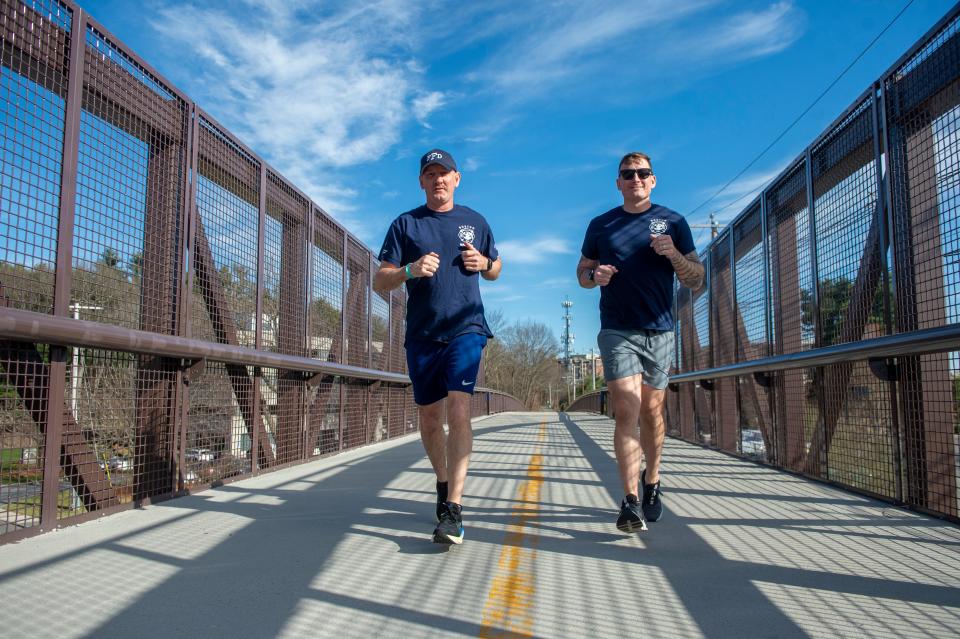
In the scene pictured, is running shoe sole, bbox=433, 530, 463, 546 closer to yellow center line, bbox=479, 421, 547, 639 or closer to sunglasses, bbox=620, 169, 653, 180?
yellow center line, bbox=479, 421, 547, 639

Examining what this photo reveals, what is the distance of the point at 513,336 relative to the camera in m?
75.7

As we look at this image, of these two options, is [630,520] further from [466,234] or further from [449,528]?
[466,234]

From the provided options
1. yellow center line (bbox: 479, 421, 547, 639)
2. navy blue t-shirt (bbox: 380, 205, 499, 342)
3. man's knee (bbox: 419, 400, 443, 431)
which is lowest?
yellow center line (bbox: 479, 421, 547, 639)

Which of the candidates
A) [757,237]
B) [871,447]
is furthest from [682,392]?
[871,447]

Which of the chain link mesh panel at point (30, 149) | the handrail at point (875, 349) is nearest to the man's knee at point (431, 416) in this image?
the chain link mesh panel at point (30, 149)

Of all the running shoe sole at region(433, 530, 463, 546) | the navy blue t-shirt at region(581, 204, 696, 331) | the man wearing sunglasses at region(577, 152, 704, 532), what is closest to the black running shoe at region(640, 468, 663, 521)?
the man wearing sunglasses at region(577, 152, 704, 532)

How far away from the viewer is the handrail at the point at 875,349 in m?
3.35

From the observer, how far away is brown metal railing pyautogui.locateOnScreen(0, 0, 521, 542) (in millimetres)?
3359

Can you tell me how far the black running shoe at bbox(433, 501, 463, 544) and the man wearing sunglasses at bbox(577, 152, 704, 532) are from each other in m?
1.00

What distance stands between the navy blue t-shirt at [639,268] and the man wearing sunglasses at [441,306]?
734 millimetres

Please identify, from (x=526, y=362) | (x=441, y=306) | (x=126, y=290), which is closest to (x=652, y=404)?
(x=441, y=306)

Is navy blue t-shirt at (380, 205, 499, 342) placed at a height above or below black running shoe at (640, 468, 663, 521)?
above

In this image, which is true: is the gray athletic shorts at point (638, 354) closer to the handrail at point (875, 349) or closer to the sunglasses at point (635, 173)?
the sunglasses at point (635, 173)

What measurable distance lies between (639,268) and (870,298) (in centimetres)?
192
